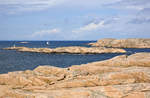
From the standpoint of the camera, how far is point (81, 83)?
21.5m

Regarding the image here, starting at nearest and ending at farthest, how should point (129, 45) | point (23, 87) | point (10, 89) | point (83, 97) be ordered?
point (83, 97) → point (10, 89) → point (23, 87) → point (129, 45)

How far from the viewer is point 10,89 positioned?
20.9m

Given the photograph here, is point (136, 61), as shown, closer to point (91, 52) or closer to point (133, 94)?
point (133, 94)

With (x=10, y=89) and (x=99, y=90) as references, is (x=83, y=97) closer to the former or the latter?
(x=99, y=90)

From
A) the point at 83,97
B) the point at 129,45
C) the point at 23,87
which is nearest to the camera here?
the point at 83,97

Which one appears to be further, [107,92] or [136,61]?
[136,61]

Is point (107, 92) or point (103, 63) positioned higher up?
point (103, 63)

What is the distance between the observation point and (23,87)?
22.2 meters

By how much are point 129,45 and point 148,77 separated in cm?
17565

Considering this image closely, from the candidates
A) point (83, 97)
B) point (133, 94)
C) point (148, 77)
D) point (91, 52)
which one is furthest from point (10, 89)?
point (91, 52)

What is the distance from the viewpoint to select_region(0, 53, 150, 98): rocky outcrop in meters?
19.4

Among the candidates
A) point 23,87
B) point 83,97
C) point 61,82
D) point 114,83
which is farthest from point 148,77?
point 23,87

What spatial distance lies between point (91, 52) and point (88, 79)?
344ft

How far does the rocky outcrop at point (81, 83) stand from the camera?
19.4m
